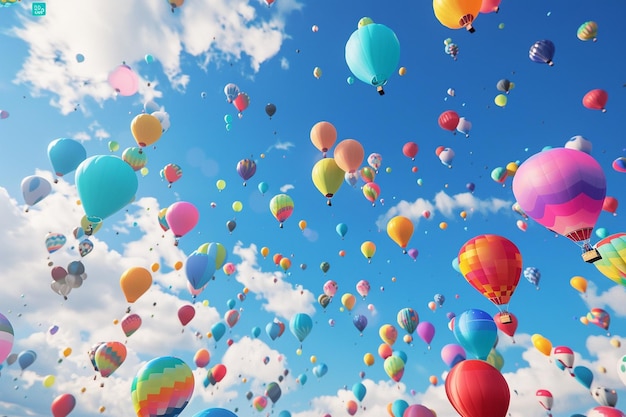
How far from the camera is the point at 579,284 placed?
22.6 meters

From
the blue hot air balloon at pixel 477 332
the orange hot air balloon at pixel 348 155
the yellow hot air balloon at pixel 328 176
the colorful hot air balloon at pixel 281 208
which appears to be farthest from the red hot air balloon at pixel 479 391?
the colorful hot air balloon at pixel 281 208

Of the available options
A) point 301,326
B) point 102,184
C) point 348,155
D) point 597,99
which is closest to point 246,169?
point 348,155

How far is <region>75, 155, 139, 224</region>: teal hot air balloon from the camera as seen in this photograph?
41.8 feet

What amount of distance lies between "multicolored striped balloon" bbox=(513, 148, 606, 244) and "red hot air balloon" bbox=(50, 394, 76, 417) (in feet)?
75.6

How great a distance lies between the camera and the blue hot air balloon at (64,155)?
16062mm

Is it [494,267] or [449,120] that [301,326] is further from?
[449,120]

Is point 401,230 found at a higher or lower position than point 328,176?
lower

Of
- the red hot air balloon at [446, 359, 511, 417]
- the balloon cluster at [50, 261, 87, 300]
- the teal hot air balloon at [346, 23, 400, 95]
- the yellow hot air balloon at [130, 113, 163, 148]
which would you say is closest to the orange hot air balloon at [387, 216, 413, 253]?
Answer: the teal hot air balloon at [346, 23, 400, 95]

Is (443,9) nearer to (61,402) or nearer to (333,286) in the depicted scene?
(333,286)

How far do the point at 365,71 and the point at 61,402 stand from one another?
21877 millimetres

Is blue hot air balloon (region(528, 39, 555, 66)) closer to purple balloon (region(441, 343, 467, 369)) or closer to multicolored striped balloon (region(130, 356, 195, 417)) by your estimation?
purple balloon (region(441, 343, 467, 369))

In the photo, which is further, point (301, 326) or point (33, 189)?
point (301, 326)

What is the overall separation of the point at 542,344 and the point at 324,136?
17670 millimetres

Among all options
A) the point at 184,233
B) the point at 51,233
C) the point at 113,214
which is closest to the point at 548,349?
the point at 184,233
